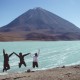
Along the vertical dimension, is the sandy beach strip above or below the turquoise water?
below

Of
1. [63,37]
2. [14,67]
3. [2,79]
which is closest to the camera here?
[2,79]

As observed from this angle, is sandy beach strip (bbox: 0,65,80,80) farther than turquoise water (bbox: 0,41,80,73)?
No

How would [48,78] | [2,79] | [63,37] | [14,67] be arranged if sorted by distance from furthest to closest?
[63,37], [14,67], [2,79], [48,78]

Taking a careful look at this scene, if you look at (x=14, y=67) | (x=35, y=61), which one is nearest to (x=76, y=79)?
(x=35, y=61)

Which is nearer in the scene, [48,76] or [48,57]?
[48,76]

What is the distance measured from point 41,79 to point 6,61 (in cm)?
335

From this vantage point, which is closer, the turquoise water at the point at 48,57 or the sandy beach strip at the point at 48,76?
the sandy beach strip at the point at 48,76

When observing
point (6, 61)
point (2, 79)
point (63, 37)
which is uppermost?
point (63, 37)

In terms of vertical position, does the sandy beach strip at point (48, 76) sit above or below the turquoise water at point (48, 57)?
below

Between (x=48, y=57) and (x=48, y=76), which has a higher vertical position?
(x=48, y=57)

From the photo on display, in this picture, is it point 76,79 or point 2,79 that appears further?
point 2,79

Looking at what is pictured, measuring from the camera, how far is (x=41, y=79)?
1870 centimetres

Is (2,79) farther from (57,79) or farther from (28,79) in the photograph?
(57,79)

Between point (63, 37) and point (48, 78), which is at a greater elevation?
point (63, 37)
